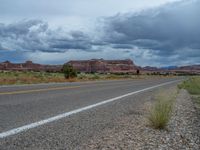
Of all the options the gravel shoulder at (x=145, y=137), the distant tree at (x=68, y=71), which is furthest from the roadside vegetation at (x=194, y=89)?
the distant tree at (x=68, y=71)

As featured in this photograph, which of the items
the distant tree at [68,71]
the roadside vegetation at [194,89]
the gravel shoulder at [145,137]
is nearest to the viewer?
the gravel shoulder at [145,137]

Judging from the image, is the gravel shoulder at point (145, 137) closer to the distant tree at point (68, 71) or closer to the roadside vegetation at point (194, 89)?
the roadside vegetation at point (194, 89)

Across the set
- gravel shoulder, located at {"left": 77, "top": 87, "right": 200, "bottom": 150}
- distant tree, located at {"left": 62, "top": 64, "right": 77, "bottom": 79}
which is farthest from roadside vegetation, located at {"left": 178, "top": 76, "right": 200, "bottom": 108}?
distant tree, located at {"left": 62, "top": 64, "right": 77, "bottom": 79}

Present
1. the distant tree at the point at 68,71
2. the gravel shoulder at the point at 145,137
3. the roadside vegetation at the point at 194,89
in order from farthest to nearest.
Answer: the distant tree at the point at 68,71
the roadside vegetation at the point at 194,89
the gravel shoulder at the point at 145,137

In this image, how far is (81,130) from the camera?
7535mm

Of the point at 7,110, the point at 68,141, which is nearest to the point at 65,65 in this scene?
the point at 7,110

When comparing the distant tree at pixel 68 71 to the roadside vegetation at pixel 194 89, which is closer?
the roadside vegetation at pixel 194 89

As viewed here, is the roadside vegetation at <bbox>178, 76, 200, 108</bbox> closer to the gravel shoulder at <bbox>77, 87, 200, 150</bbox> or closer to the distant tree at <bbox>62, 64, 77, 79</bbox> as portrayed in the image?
the gravel shoulder at <bbox>77, 87, 200, 150</bbox>

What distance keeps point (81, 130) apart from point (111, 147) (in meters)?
1.56

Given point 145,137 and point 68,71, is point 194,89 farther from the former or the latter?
point 68,71

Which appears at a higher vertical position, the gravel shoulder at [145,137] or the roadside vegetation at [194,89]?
the gravel shoulder at [145,137]

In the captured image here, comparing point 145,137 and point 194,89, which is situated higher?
point 145,137

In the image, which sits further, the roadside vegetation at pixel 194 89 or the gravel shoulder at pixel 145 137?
the roadside vegetation at pixel 194 89

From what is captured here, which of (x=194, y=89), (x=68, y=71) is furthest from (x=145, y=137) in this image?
(x=68, y=71)
